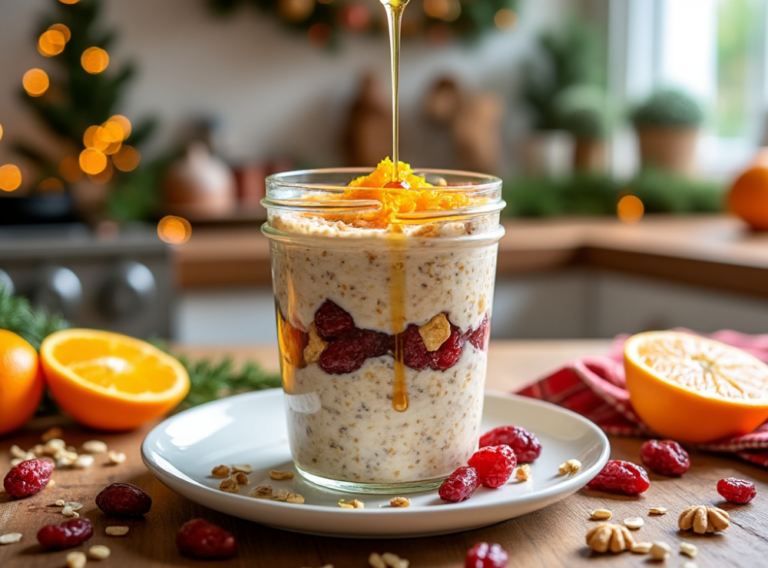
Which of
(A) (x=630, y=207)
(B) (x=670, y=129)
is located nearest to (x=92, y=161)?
(A) (x=630, y=207)

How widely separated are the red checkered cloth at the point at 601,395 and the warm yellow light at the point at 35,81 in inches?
90.3

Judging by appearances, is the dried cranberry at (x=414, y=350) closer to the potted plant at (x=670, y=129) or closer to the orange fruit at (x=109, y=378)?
the orange fruit at (x=109, y=378)

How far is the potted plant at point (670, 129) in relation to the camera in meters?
2.83

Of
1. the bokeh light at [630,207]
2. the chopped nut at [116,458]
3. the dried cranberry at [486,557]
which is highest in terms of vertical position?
the dried cranberry at [486,557]

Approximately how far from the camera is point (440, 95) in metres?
3.01

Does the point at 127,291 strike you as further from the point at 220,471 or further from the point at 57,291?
the point at 220,471

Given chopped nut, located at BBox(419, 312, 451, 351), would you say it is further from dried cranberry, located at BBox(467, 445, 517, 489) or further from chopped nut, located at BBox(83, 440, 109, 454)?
chopped nut, located at BBox(83, 440, 109, 454)

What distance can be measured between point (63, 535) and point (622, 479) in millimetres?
441

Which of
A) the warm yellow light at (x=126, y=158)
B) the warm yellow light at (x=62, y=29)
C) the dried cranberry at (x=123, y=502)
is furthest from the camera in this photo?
the warm yellow light at (x=126, y=158)

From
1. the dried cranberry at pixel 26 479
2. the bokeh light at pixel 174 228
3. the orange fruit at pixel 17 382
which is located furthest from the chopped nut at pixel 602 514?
the bokeh light at pixel 174 228

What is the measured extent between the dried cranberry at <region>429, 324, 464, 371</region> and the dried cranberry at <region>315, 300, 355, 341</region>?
8 cm

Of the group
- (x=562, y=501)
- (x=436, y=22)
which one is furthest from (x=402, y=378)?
(x=436, y=22)

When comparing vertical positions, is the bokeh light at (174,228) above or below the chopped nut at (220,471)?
below

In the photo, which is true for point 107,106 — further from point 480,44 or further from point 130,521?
point 130,521
